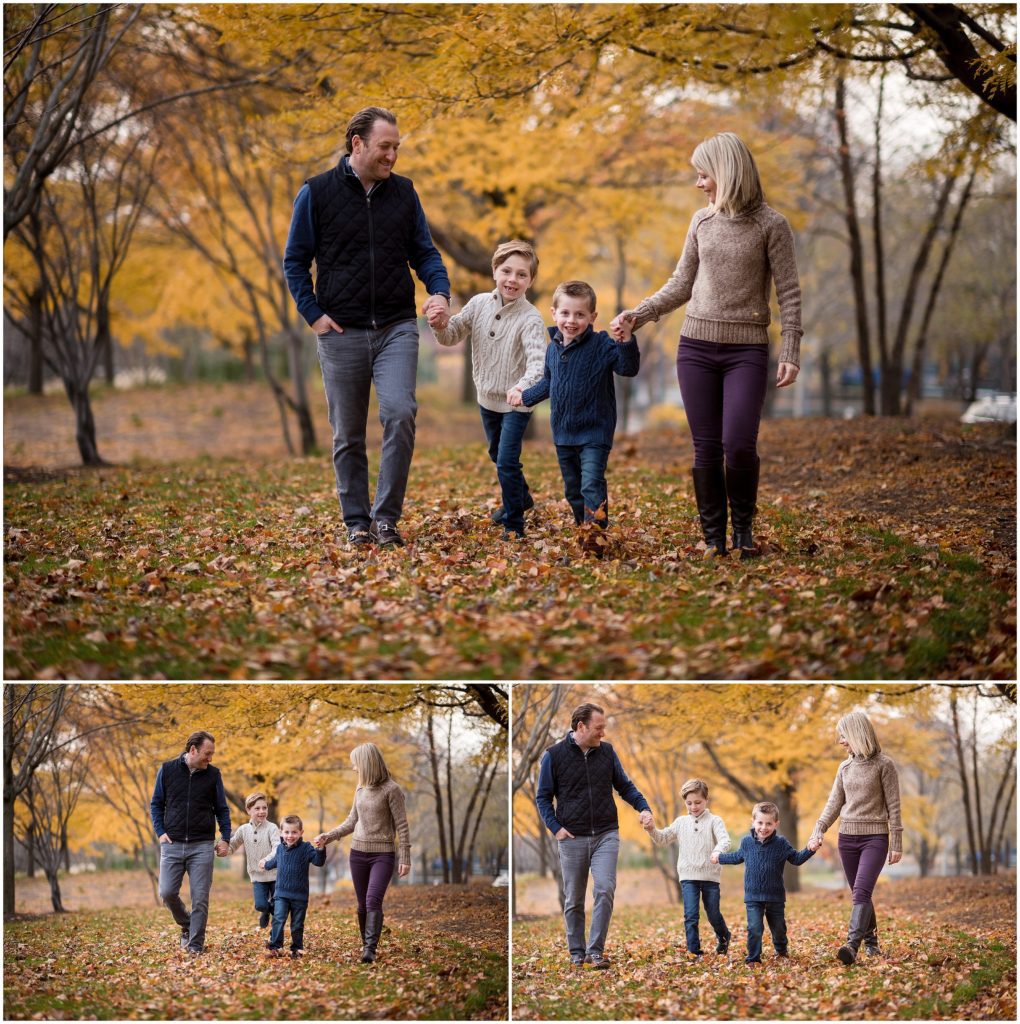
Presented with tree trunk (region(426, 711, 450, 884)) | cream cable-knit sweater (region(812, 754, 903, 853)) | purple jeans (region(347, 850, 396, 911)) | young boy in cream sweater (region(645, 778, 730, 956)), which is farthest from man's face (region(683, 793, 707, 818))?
purple jeans (region(347, 850, 396, 911))

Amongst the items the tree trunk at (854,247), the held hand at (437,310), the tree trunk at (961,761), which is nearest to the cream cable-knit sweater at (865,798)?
the tree trunk at (961,761)

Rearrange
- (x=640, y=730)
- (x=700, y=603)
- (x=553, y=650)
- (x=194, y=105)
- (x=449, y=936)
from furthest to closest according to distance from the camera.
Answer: (x=194, y=105) → (x=640, y=730) → (x=449, y=936) → (x=700, y=603) → (x=553, y=650)

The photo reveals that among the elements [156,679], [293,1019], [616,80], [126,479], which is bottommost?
[293,1019]

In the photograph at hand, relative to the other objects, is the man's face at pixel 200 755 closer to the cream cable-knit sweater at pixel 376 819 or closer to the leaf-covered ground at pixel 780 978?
the cream cable-knit sweater at pixel 376 819

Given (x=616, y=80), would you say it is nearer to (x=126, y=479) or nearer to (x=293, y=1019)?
(x=126, y=479)

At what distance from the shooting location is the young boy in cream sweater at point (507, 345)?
6.51m

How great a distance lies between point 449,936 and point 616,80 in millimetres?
9469

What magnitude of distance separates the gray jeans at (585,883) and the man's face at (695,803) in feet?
2.85

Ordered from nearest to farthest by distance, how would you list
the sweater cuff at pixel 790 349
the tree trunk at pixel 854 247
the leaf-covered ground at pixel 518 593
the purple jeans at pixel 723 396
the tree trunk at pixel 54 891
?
the leaf-covered ground at pixel 518 593 < the sweater cuff at pixel 790 349 < the purple jeans at pixel 723 396 < the tree trunk at pixel 54 891 < the tree trunk at pixel 854 247

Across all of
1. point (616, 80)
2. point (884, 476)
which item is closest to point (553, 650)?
point (884, 476)

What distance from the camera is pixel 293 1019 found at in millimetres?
5395

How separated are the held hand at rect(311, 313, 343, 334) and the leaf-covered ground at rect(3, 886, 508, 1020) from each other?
3.53 meters

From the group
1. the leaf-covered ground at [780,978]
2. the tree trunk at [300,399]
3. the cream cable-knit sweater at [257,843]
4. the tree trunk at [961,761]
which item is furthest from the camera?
the tree trunk at [300,399]

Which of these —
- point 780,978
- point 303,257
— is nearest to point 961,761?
point 780,978
